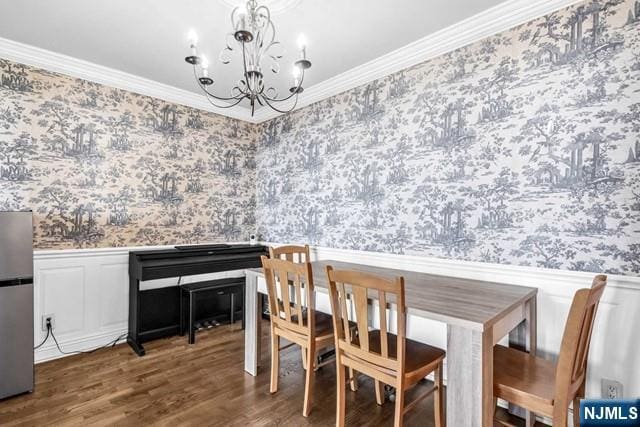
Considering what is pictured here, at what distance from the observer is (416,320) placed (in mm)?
2615

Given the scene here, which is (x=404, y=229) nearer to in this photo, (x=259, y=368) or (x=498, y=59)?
(x=498, y=59)

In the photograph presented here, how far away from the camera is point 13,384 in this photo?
2.24 metres

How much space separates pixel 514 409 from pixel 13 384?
3387 mm

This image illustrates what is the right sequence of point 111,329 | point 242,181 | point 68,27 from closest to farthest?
point 68,27, point 111,329, point 242,181

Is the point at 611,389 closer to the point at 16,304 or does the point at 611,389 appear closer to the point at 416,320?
the point at 416,320

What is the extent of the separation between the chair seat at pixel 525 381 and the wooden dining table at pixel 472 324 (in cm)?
10

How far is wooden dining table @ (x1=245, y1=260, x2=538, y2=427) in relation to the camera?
1378 millimetres

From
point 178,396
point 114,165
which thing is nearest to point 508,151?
point 178,396

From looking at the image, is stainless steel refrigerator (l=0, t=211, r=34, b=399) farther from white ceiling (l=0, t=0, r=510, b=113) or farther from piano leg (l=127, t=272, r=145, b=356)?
white ceiling (l=0, t=0, r=510, b=113)

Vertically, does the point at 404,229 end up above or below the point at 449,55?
below

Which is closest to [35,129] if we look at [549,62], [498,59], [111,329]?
[111,329]

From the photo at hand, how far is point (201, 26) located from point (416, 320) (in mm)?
2826

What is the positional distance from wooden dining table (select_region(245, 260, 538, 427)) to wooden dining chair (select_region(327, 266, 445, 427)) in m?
0.15

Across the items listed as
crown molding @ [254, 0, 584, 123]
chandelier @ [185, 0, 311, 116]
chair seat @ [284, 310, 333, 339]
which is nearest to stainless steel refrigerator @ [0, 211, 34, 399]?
chandelier @ [185, 0, 311, 116]
